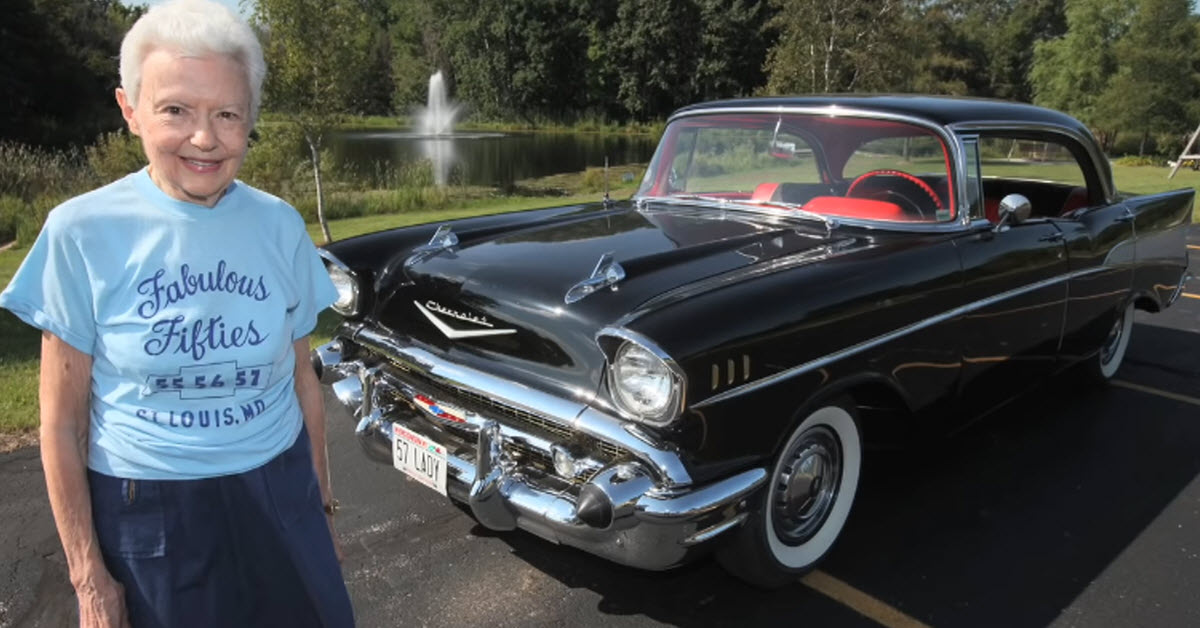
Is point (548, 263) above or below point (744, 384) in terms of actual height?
above

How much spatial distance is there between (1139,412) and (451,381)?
3.96m

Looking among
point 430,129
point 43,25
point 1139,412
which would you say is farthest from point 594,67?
point 1139,412

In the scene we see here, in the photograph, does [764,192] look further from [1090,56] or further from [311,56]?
[1090,56]

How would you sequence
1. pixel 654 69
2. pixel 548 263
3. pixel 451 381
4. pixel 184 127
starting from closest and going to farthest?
pixel 184 127
pixel 451 381
pixel 548 263
pixel 654 69

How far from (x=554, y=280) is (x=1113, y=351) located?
4032 mm

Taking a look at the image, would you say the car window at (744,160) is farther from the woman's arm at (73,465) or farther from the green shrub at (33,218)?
the green shrub at (33,218)

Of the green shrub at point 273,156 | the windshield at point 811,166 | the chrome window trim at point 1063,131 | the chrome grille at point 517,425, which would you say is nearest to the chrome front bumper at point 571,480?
the chrome grille at point 517,425

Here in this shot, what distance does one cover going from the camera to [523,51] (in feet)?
204

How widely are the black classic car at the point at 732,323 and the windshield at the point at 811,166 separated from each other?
0.04ft

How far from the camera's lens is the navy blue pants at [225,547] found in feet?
4.98

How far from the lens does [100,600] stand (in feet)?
4.90

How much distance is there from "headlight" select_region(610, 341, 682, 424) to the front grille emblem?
0.47 meters

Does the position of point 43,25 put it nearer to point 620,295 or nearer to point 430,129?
point 430,129

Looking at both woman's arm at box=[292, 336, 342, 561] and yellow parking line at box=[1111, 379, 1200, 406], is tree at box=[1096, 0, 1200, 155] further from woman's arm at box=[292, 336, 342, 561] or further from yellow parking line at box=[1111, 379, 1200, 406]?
woman's arm at box=[292, 336, 342, 561]
